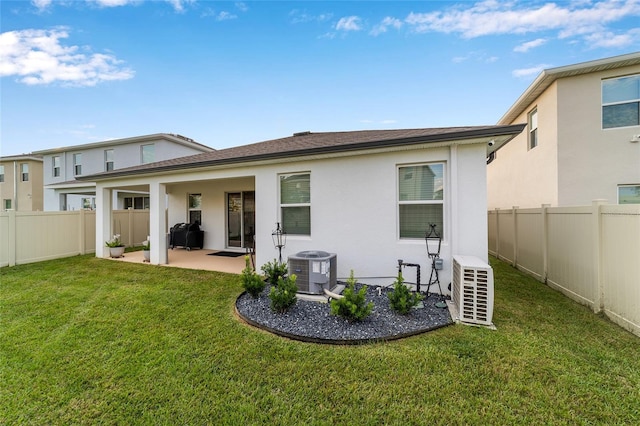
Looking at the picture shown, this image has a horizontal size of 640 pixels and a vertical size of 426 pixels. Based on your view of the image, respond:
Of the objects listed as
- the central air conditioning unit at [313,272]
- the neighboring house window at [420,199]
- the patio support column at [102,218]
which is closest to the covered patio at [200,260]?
the patio support column at [102,218]

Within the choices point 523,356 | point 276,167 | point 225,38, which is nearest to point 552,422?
point 523,356

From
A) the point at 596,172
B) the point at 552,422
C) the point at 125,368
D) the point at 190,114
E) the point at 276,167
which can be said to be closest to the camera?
the point at 552,422

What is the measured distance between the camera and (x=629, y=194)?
722cm

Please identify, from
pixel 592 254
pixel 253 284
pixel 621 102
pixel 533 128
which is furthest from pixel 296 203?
pixel 621 102

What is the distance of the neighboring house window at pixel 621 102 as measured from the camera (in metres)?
7.02

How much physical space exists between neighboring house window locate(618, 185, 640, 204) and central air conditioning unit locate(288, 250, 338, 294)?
29.6 feet

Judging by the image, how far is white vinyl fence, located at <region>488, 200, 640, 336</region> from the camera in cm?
333

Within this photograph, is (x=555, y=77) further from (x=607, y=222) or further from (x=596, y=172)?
(x=607, y=222)

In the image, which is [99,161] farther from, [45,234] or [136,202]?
[45,234]

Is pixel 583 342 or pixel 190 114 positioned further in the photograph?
pixel 190 114

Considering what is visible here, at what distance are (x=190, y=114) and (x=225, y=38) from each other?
211 inches

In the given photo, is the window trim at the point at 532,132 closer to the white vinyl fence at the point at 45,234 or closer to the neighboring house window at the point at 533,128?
the neighboring house window at the point at 533,128

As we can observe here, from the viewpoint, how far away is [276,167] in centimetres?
584

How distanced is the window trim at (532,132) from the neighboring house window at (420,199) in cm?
715
